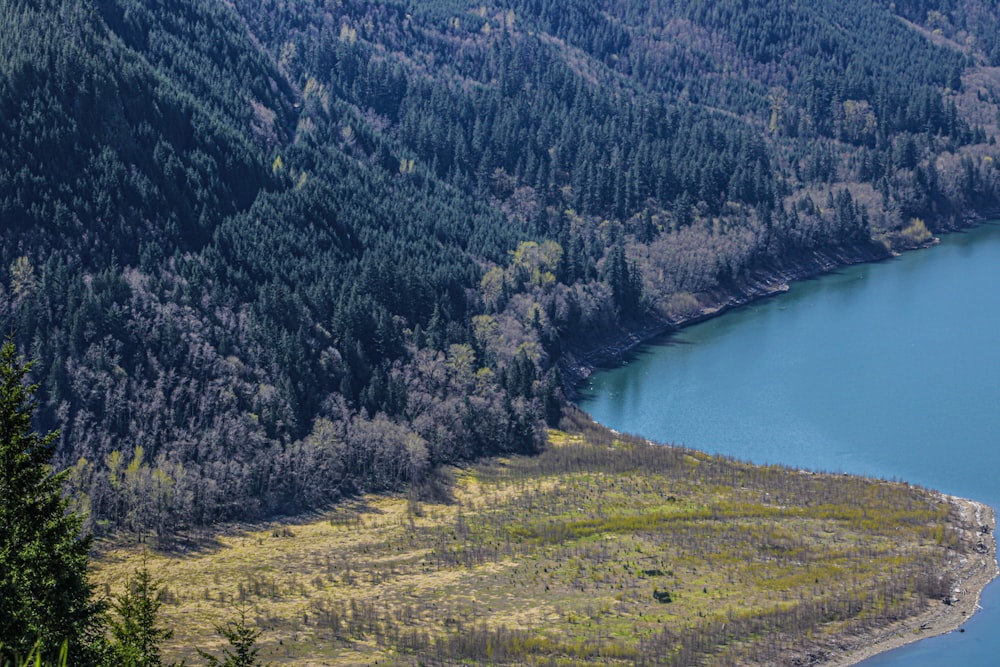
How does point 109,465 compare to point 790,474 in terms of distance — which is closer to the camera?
point 109,465

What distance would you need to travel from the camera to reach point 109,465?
136500mm

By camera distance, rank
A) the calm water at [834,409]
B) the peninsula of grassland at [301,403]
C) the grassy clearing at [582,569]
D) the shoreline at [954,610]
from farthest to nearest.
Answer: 1. the calm water at [834,409]
2. the peninsula of grassland at [301,403]
3. the shoreline at [954,610]
4. the grassy clearing at [582,569]

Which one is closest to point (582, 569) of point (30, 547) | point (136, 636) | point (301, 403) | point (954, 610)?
point (954, 610)

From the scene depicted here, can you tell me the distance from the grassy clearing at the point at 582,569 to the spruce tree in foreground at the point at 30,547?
57561mm

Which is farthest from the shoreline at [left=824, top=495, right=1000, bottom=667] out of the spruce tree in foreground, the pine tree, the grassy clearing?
the spruce tree in foreground

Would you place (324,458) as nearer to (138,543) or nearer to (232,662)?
(138,543)

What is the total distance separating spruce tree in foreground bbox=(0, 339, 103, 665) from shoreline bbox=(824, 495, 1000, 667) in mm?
75901

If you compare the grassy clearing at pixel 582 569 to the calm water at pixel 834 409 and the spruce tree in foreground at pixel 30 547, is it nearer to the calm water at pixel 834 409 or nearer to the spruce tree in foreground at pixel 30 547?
the calm water at pixel 834 409

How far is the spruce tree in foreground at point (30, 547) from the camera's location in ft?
142

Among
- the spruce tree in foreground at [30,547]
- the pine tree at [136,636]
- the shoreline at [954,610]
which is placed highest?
the spruce tree in foreground at [30,547]

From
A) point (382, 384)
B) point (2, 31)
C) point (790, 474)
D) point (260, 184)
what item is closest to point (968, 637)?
point (790, 474)

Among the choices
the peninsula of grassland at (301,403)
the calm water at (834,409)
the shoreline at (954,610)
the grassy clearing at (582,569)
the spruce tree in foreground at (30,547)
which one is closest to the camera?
the spruce tree in foreground at (30,547)

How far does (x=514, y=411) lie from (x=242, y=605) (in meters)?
59.0

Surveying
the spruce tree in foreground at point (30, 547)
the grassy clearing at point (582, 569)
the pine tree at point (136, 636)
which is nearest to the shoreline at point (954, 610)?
the grassy clearing at point (582, 569)
